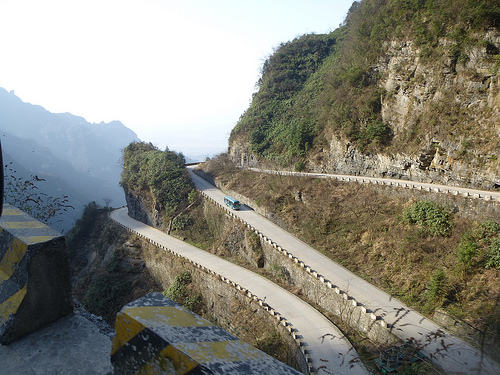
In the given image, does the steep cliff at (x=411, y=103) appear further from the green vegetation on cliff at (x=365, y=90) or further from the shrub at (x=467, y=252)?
the shrub at (x=467, y=252)

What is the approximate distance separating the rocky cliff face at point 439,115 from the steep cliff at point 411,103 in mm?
55

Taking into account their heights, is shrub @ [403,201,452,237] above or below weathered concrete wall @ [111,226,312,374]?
above

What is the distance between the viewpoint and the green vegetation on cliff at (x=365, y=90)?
1886 cm

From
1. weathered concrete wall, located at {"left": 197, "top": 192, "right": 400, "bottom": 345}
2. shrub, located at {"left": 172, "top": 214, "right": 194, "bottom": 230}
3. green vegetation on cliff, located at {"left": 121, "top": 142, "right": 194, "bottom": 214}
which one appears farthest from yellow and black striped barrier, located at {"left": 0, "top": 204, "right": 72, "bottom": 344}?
green vegetation on cliff, located at {"left": 121, "top": 142, "right": 194, "bottom": 214}

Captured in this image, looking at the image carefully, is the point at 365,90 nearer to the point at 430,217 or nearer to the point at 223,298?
the point at 430,217

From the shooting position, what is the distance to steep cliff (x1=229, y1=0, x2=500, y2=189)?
17.6 m

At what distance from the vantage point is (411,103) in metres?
21.9

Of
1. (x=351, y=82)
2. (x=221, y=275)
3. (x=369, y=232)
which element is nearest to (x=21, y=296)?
(x=221, y=275)

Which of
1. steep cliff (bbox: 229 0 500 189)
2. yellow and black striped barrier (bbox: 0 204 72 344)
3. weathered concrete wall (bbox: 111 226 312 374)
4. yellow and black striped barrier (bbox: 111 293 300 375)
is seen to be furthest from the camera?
steep cliff (bbox: 229 0 500 189)

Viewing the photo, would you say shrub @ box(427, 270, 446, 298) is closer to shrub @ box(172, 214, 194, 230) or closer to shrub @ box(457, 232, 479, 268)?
shrub @ box(457, 232, 479, 268)

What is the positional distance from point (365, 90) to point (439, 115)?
24.2 ft

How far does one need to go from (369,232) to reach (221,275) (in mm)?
9278

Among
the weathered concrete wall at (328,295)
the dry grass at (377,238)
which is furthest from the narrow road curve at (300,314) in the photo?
the dry grass at (377,238)

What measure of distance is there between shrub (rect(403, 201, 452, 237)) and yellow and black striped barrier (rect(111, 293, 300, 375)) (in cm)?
1703
